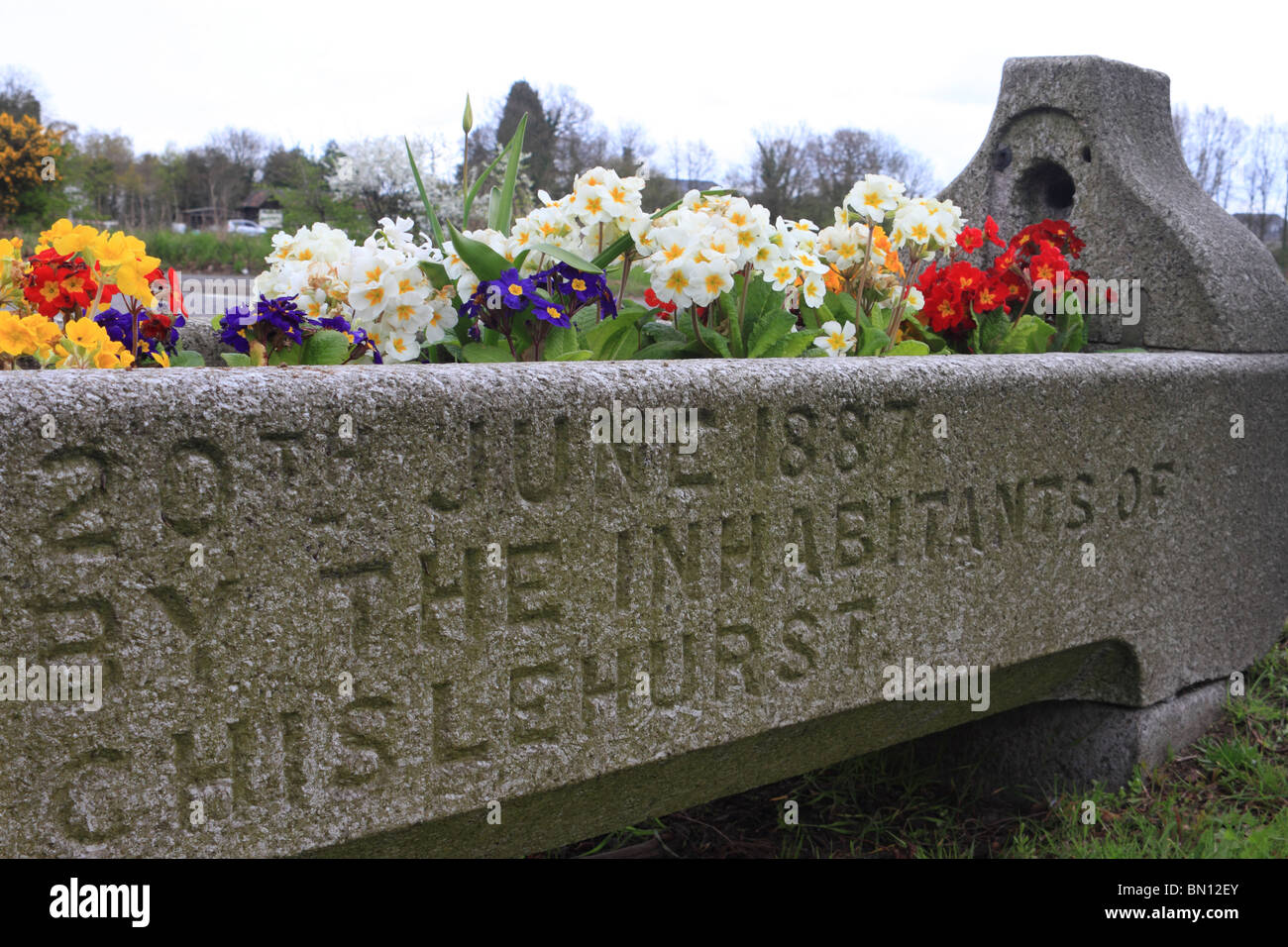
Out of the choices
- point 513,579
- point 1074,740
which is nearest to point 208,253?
point 1074,740

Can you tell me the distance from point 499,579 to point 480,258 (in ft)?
2.60

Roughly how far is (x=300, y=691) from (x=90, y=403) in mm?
479

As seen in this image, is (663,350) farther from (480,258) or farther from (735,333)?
(480,258)

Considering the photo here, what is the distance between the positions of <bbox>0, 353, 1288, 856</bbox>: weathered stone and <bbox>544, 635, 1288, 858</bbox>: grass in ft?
1.69

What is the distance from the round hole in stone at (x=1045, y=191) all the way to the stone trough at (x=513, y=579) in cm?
119

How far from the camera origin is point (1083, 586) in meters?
2.45

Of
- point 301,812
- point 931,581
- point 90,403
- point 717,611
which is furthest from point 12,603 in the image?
point 931,581

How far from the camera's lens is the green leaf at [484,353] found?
2045mm

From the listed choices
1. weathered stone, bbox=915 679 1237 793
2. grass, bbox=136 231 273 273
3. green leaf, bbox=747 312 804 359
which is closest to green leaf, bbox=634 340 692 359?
Answer: green leaf, bbox=747 312 804 359

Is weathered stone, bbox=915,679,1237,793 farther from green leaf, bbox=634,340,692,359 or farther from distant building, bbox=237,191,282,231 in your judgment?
distant building, bbox=237,191,282,231

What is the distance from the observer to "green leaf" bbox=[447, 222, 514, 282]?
A: 6.72 feet

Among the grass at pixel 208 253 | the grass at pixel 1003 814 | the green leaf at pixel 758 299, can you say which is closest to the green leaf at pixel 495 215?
the green leaf at pixel 758 299

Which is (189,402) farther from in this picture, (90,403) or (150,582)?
(150,582)

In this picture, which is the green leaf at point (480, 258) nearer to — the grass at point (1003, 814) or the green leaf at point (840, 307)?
the green leaf at point (840, 307)
